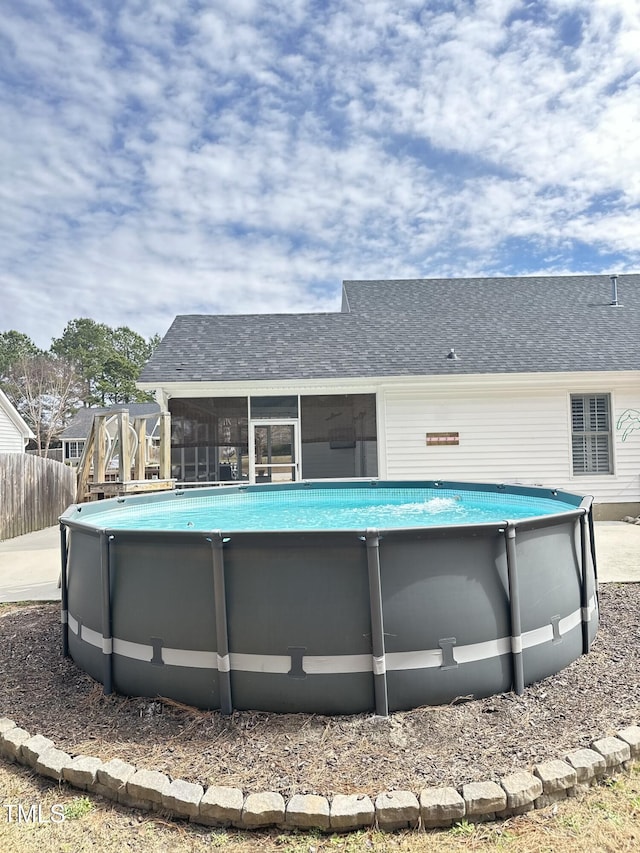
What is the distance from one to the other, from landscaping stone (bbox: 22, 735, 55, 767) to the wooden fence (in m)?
8.59

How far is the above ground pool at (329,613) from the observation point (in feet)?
9.00

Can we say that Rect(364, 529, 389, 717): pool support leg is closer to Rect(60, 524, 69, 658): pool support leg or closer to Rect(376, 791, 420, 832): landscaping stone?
Rect(376, 791, 420, 832): landscaping stone

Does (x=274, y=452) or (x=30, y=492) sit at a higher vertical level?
(x=274, y=452)

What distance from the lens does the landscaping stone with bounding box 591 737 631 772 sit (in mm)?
2350

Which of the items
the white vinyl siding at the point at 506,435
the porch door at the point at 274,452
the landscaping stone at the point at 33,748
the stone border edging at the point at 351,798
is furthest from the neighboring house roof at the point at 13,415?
the stone border edging at the point at 351,798

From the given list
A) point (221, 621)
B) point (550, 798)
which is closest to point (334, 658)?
point (221, 621)

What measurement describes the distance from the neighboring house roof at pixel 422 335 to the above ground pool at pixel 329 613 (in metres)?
7.74

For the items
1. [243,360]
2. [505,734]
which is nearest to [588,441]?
[243,360]

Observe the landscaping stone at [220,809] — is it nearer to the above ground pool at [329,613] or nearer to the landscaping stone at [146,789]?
the landscaping stone at [146,789]

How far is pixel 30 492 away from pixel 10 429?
42.5 ft

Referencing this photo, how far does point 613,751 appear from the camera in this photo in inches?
93.4

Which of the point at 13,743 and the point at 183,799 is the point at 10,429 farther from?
the point at 183,799

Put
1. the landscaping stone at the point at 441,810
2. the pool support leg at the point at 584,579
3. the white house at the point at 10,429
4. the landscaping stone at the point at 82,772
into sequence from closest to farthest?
the landscaping stone at the point at 441,810 → the landscaping stone at the point at 82,772 → the pool support leg at the point at 584,579 → the white house at the point at 10,429

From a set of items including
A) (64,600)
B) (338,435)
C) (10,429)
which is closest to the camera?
(64,600)
